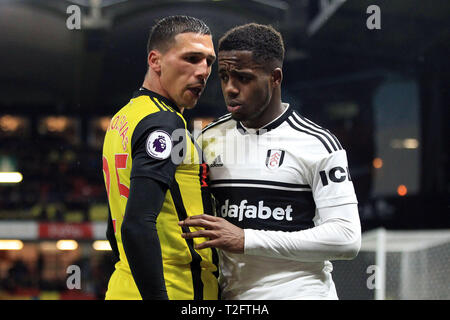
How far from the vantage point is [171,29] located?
185 cm

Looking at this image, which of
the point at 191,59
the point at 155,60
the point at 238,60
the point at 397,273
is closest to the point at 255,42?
the point at 238,60

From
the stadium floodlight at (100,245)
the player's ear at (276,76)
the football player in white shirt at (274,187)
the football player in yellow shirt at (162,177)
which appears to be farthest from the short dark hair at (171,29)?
the stadium floodlight at (100,245)

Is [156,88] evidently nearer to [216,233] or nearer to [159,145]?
[159,145]

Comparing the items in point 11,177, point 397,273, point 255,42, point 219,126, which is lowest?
point 397,273

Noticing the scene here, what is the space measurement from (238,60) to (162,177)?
1.59 feet

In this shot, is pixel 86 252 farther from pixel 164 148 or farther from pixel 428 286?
pixel 164 148

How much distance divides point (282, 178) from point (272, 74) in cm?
34

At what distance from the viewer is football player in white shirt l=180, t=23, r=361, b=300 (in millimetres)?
1776

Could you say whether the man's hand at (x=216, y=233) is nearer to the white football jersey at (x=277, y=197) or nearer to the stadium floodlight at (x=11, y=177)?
the white football jersey at (x=277, y=197)

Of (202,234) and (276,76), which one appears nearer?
(202,234)

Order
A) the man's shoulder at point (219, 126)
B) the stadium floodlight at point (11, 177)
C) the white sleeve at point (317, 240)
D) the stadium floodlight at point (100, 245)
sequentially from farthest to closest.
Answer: the stadium floodlight at point (11, 177) < the stadium floodlight at point (100, 245) < the man's shoulder at point (219, 126) < the white sleeve at point (317, 240)

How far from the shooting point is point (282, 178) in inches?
72.6

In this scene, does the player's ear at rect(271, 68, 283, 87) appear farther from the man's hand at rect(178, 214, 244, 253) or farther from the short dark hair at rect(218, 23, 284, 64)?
the man's hand at rect(178, 214, 244, 253)

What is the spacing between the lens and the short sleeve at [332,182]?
5.82ft
